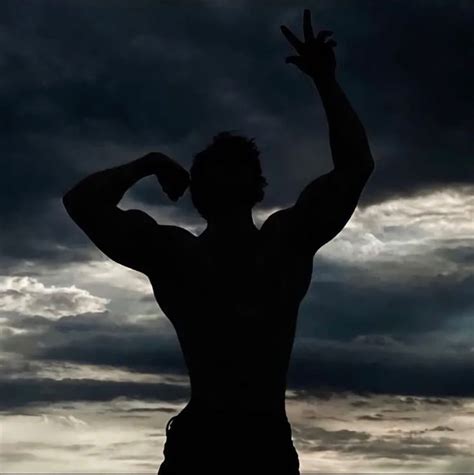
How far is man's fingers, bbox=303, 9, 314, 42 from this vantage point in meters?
4.80

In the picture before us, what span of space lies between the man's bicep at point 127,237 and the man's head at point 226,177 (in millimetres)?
368

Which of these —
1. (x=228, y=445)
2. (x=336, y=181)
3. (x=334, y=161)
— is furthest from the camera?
(x=334, y=161)

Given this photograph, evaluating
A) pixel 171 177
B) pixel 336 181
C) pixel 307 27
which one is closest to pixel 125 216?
pixel 171 177

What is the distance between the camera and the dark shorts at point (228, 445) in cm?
449

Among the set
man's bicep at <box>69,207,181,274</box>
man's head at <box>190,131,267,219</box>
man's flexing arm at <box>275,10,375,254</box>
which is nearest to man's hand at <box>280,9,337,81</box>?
man's flexing arm at <box>275,10,375,254</box>

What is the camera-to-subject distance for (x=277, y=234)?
4.80m

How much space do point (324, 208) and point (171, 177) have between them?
1.10m

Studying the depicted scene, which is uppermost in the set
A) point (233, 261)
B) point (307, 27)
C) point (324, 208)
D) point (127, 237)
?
point (307, 27)

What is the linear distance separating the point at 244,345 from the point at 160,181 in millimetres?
1308

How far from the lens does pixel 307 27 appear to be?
4926mm

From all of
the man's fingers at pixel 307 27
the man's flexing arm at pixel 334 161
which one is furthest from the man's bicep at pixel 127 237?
the man's fingers at pixel 307 27

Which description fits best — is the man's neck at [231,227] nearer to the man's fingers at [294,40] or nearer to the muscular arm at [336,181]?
the muscular arm at [336,181]

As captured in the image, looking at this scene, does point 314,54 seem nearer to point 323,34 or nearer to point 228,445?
point 323,34

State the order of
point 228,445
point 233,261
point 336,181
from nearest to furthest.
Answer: point 228,445
point 233,261
point 336,181
